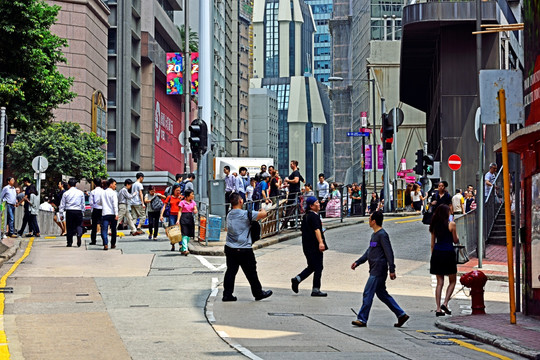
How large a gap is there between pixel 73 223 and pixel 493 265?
10.4 meters

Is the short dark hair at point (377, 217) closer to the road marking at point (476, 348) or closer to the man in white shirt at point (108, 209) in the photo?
the road marking at point (476, 348)

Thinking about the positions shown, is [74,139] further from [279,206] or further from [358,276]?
[358,276]

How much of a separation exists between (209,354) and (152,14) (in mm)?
79616

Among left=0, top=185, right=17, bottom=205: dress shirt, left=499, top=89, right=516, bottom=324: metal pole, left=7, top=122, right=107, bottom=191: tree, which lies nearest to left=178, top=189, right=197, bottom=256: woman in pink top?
left=0, top=185, right=17, bottom=205: dress shirt

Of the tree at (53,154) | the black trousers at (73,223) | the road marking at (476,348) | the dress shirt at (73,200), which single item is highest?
the tree at (53,154)

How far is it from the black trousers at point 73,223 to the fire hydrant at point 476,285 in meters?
12.8

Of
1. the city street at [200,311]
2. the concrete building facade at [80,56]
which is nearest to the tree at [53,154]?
the concrete building facade at [80,56]

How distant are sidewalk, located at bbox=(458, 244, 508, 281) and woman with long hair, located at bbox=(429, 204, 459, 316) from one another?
16.7ft

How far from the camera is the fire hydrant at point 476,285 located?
14.8 metres

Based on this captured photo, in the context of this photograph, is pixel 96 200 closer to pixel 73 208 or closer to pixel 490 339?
pixel 73 208

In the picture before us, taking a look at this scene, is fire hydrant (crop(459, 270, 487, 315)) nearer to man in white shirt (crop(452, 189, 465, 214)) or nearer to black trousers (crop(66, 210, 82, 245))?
black trousers (crop(66, 210, 82, 245))

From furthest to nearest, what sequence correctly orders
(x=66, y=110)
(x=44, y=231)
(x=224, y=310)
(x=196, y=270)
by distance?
(x=66, y=110)
(x=44, y=231)
(x=196, y=270)
(x=224, y=310)

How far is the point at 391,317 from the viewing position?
1516cm

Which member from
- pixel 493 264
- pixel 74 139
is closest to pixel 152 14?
pixel 74 139
